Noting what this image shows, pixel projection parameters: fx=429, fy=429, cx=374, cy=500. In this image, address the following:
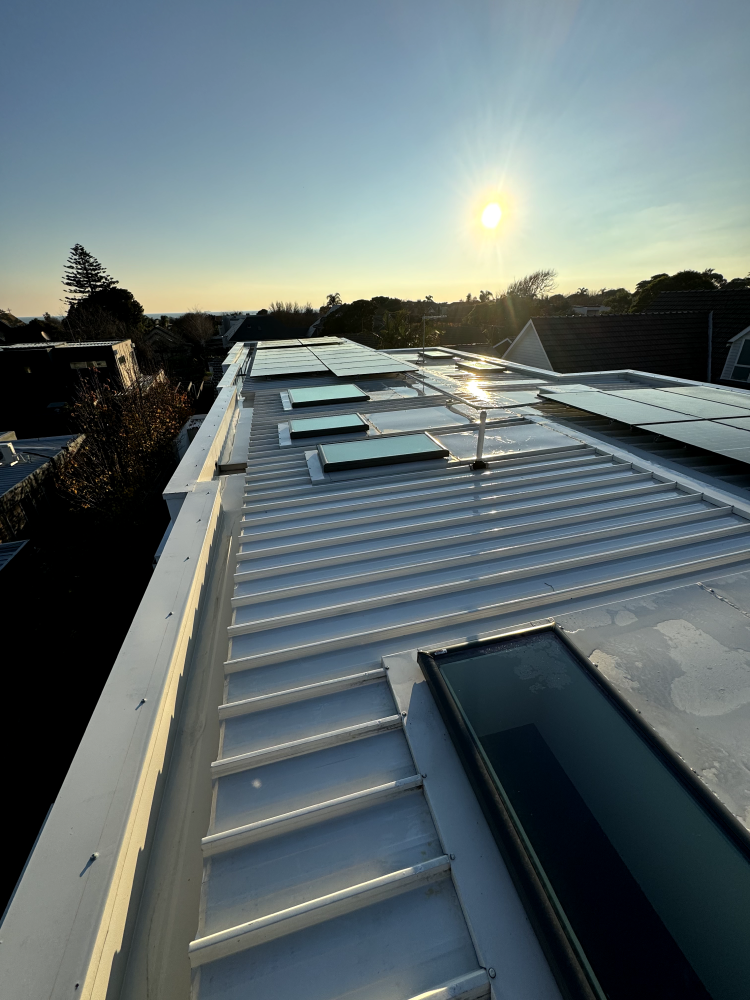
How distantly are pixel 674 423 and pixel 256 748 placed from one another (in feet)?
23.4

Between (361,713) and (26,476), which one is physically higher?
(361,713)

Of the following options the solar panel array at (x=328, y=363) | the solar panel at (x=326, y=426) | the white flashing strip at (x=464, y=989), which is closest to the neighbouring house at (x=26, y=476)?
the solar panel array at (x=328, y=363)

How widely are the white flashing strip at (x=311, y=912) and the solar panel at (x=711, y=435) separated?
5.82m

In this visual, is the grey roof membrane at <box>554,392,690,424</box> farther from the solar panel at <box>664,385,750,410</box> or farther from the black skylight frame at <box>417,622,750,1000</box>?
the black skylight frame at <box>417,622,750,1000</box>

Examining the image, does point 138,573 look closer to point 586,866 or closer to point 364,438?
point 364,438

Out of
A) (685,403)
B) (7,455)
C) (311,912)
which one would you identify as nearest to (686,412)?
(685,403)

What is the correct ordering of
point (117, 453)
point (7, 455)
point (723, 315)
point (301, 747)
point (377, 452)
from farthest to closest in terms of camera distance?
point (723, 315)
point (117, 453)
point (7, 455)
point (377, 452)
point (301, 747)

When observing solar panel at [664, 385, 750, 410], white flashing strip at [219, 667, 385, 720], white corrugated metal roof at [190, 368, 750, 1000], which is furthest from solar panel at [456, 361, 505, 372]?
white flashing strip at [219, 667, 385, 720]

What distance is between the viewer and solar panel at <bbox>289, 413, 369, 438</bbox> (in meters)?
6.75

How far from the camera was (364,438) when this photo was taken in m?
6.71

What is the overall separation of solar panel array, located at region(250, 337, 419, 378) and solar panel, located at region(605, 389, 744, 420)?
4.97 m

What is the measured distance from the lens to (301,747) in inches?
93.0

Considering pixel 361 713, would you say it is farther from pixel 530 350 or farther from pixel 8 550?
pixel 530 350

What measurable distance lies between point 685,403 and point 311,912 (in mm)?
9233
